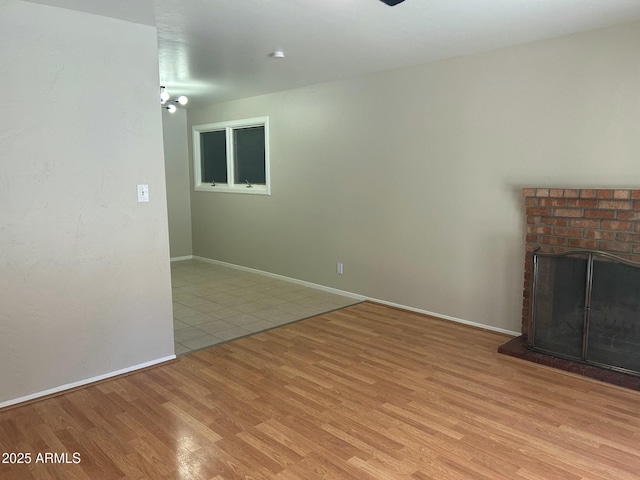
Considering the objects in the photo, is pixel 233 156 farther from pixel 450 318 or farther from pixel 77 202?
pixel 450 318

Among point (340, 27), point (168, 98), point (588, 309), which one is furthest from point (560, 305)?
point (168, 98)

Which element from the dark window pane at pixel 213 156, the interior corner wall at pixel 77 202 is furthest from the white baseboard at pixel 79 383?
the dark window pane at pixel 213 156

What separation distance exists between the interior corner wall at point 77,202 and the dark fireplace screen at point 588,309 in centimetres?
279

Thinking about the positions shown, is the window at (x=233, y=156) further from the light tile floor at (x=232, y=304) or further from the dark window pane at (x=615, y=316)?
the dark window pane at (x=615, y=316)

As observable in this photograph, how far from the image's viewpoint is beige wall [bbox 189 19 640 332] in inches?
128

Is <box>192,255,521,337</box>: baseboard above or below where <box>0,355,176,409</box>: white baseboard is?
above

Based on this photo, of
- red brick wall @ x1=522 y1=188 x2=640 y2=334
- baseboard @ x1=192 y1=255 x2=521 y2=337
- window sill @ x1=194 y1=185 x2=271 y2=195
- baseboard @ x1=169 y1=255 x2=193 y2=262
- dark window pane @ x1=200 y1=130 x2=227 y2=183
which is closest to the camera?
red brick wall @ x1=522 y1=188 x2=640 y2=334

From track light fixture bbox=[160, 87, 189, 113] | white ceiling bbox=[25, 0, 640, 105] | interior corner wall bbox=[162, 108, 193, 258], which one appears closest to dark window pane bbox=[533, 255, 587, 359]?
white ceiling bbox=[25, 0, 640, 105]

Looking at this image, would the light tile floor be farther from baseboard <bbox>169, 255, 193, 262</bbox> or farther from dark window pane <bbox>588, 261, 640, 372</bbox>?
dark window pane <bbox>588, 261, 640, 372</bbox>

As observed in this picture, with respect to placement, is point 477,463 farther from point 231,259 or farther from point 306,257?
point 231,259

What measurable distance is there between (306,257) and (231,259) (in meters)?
1.62

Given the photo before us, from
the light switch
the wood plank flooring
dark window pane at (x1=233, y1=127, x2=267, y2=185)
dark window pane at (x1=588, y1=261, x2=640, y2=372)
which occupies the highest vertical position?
dark window pane at (x1=233, y1=127, x2=267, y2=185)

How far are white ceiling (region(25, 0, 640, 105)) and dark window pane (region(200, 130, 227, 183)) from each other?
2350mm

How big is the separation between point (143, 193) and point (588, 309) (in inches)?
125
